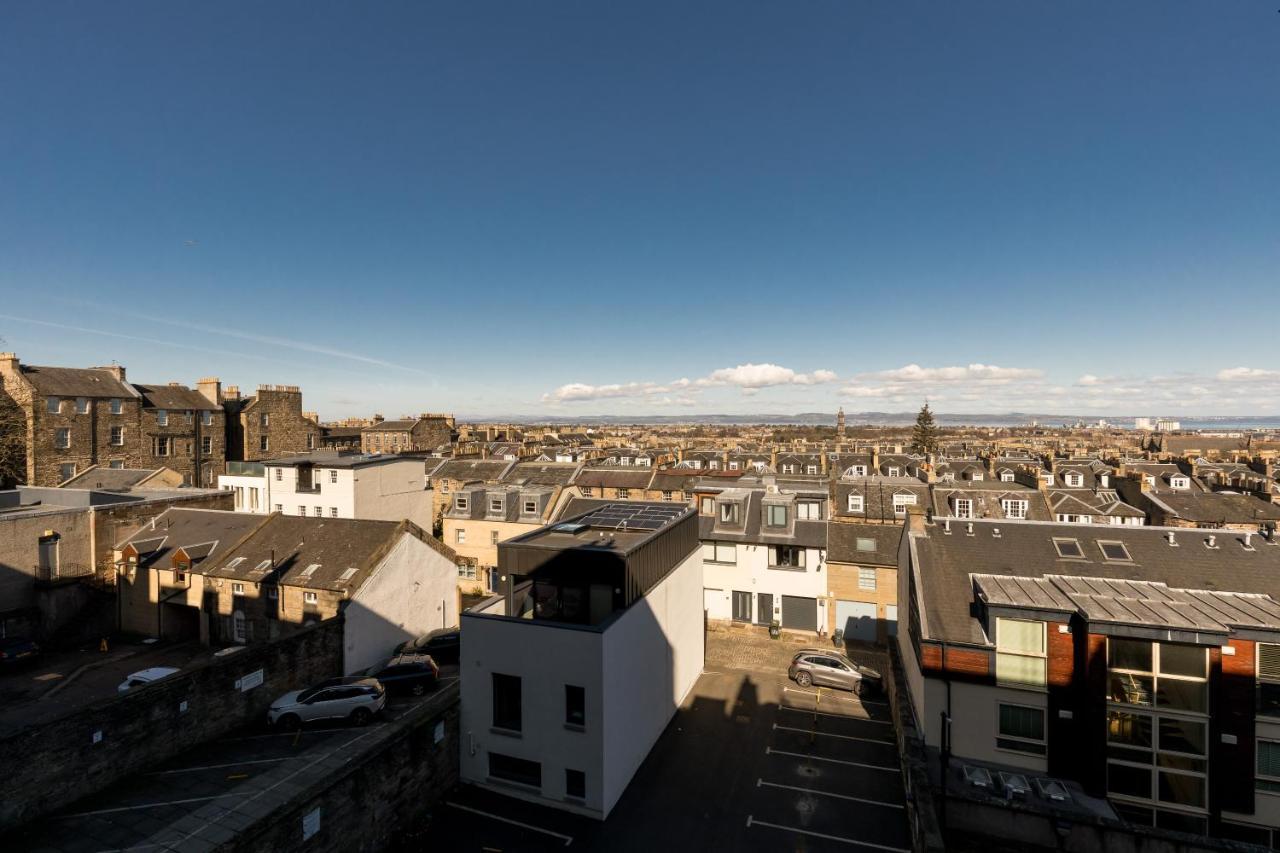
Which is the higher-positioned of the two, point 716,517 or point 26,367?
point 26,367

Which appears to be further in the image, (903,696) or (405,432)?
(405,432)

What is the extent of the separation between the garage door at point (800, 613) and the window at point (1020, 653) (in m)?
14.1

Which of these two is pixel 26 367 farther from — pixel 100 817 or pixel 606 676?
pixel 606 676

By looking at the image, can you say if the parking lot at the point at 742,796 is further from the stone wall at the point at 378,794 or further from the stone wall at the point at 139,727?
the stone wall at the point at 139,727

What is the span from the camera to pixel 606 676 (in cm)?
1705

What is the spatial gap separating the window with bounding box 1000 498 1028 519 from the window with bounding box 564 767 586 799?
4939 centimetres

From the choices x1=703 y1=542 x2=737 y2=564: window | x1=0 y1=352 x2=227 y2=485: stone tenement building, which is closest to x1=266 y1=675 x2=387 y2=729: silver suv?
x1=703 y1=542 x2=737 y2=564: window

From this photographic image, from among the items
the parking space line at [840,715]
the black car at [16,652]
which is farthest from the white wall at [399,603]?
the parking space line at [840,715]

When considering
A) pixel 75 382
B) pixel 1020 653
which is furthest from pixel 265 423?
pixel 1020 653

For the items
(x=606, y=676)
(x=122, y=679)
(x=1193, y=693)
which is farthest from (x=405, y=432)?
(x=1193, y=693)

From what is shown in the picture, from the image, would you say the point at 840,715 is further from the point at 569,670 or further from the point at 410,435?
the point at 410,435

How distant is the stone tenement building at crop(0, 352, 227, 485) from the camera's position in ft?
145

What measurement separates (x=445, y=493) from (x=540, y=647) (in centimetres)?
4078

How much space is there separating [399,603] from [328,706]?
7.72 m
